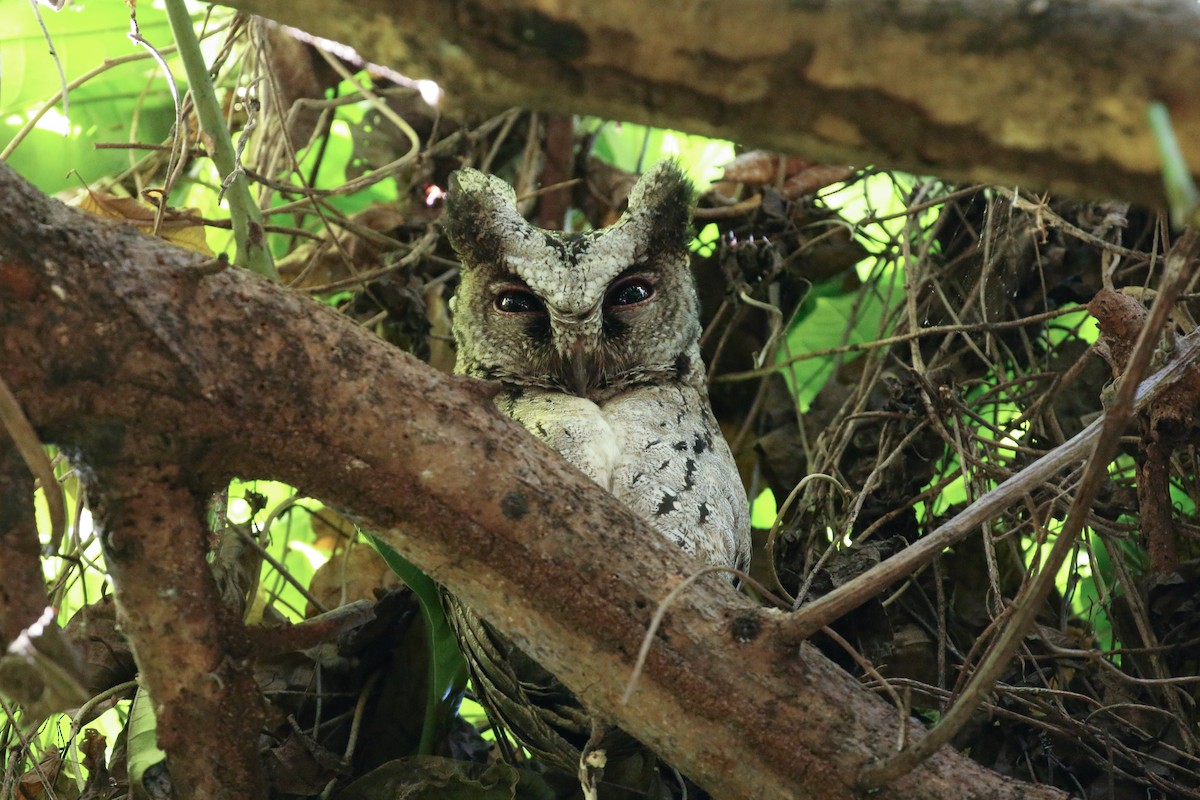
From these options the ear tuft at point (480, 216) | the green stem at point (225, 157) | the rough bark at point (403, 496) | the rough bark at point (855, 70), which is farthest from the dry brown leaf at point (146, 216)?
the rough bark at point (855, 70)

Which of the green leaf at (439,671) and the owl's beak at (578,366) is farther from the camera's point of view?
the owl's beak at (578,366)

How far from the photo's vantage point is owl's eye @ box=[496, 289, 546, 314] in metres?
2.23

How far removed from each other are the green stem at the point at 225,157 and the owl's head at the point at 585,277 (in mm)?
463

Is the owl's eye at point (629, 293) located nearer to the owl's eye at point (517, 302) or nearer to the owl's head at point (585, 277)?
the owl's head at point (585, 277)

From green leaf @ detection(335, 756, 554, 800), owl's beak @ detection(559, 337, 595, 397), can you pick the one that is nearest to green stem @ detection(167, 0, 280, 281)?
owl's beak @ detection(559, 337, 595, 397)

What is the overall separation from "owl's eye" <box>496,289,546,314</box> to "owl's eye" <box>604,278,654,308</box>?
0.15 meters

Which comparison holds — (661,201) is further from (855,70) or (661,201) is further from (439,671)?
(855,70)

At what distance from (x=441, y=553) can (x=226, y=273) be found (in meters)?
0.45

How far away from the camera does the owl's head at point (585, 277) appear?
7.12ft

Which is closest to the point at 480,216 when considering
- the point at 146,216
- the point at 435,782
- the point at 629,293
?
the point at 629,293

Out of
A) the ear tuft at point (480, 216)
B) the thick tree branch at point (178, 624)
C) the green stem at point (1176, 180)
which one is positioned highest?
the green stem at point (1176, 180)

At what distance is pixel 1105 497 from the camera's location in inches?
90.8

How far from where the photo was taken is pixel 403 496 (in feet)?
4.43

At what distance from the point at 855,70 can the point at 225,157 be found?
140cm
